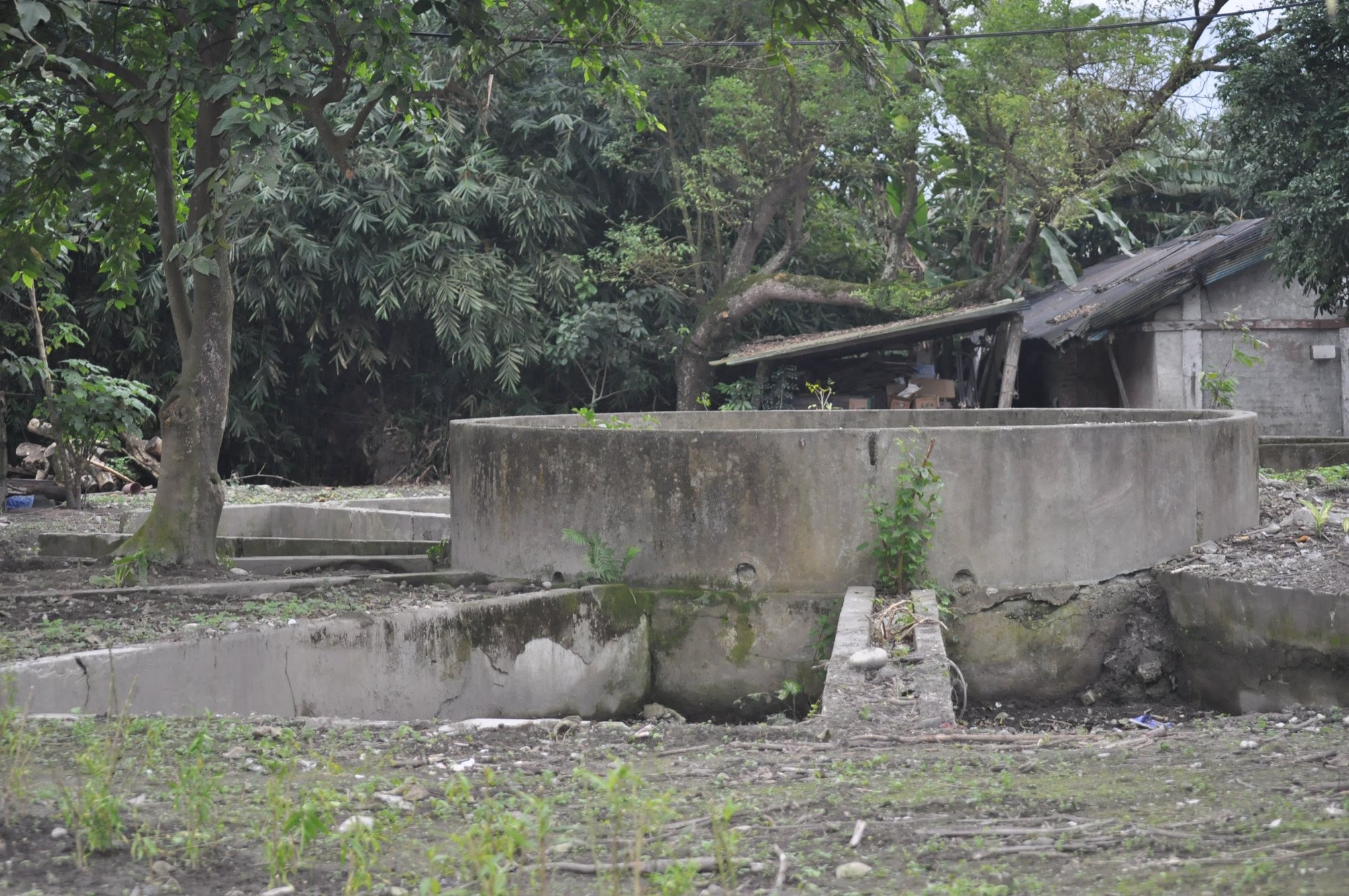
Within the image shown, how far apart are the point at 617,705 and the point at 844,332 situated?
11102 mm

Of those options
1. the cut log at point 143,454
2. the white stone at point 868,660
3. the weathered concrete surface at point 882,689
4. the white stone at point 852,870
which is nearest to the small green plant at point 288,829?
the white stone at point 852,870

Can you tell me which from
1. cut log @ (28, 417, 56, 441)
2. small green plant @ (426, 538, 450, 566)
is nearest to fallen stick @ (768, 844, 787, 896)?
small green plant @ (426, 538, 450, 566)

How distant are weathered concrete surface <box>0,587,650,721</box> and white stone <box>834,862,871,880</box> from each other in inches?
100

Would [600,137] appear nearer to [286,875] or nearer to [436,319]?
[436,319]

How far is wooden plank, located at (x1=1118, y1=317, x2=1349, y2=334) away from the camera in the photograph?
55.0 feet

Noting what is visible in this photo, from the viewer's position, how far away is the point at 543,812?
226 centimetres

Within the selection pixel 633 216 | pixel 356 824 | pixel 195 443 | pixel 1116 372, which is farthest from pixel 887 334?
pixel 356 824

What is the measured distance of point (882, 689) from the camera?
4500mm

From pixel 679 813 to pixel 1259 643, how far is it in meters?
4.12

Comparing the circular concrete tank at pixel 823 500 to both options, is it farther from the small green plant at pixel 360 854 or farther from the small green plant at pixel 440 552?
the small green plant at pixel 360 854

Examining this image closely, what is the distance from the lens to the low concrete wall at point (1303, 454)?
12.8m

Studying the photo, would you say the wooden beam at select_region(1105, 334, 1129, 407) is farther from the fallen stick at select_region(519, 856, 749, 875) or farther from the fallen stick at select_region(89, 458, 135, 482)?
the fallen stick at select_region(519, 856, 749, 875)

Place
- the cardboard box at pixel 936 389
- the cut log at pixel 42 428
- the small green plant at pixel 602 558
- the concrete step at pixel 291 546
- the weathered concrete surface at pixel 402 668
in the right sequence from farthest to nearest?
the cardboard box at pixel 936 389, the cut log at pixel 42 428, the concrete step at pixel 291 546, the small green plant at pixel 602 558, the weathered concrete surface at pixel 402 668

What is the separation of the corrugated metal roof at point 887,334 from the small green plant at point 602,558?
10117 millimetres
